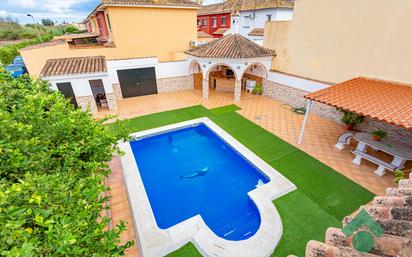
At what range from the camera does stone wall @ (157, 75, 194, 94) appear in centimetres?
2128

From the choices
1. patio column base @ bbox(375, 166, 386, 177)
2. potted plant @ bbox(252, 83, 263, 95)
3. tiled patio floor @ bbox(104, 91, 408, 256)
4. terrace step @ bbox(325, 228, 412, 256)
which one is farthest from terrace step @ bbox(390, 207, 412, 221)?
potted plant @ bbox(252, 83, 263, 95)

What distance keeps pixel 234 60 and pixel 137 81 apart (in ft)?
31.8

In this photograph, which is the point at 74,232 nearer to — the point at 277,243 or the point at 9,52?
the point at 277,243

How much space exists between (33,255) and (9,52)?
38735 mm

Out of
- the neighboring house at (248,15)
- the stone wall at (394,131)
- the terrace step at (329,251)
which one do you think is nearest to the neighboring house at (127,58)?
the neighboring house at (248,15)

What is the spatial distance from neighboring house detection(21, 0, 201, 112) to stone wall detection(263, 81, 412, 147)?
29.6 ft

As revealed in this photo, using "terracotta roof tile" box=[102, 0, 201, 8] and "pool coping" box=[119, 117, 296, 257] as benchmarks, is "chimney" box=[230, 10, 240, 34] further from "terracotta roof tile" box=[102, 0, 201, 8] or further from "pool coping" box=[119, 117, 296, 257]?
"pool coping" box=[119, 117, 296, 257]

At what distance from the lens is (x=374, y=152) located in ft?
Answer: 38.2

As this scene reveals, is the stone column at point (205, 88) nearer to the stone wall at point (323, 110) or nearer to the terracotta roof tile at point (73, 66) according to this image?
the stone wall at point (323, 110)

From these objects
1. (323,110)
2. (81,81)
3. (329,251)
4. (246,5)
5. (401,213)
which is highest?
(246,5)

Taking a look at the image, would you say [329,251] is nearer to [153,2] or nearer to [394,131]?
[394,131]

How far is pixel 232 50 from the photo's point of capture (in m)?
18.2

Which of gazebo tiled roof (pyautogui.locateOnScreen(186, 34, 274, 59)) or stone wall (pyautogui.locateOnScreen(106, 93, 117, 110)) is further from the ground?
gazebo tiled roof (pyautogui.locateOnScreen(186, 34, 274, 59))

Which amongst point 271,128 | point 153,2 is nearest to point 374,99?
point 271,128
